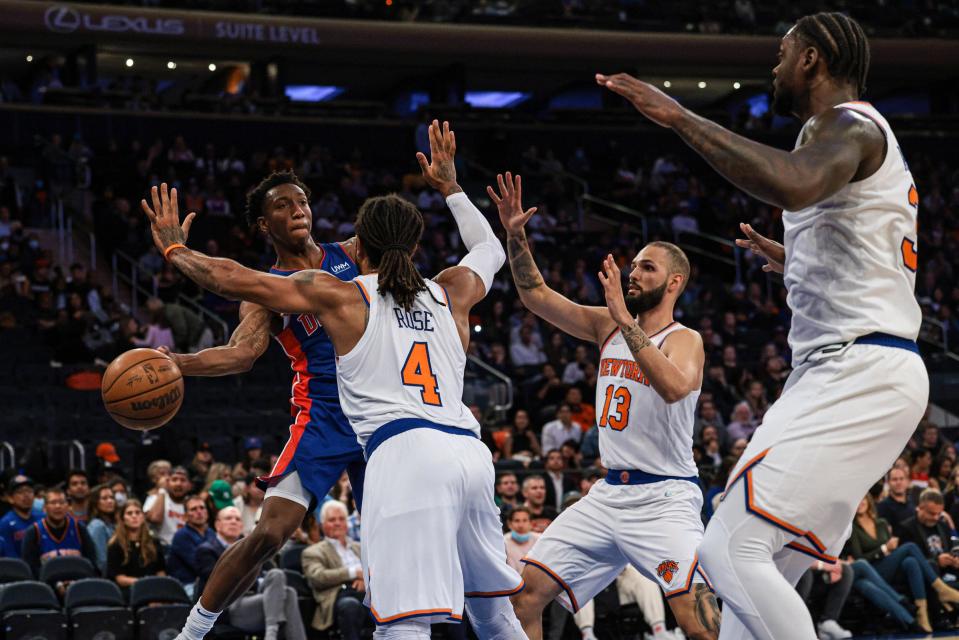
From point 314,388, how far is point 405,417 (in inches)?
57.8

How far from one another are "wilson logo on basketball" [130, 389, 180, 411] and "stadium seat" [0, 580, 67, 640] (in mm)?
4699

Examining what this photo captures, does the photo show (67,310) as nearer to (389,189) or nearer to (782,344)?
(389,189)

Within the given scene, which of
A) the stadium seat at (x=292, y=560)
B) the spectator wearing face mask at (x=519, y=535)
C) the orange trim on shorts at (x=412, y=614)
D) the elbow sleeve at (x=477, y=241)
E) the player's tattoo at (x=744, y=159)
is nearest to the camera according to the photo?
the player's tattoo at (x=744, y=159)

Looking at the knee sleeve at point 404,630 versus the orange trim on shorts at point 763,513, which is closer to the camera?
the orange trim on shorts at point 763,513

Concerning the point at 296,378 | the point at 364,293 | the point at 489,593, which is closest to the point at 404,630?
the point at 489,593

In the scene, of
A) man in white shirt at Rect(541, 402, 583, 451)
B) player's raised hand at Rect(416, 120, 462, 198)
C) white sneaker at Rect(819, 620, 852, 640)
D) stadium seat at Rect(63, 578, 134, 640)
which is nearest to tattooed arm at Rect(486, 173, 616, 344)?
player's raised hand at Rect(416, 120, 462, 198)

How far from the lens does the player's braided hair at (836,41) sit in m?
4.33

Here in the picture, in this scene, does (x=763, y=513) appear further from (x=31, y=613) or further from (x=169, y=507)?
(x=169, y=507)

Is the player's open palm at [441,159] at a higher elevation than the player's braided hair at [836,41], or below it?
below

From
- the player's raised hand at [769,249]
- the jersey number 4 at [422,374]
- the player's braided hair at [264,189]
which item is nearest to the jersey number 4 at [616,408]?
the player's raised hand at [769,249]

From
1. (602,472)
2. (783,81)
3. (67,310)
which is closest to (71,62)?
(67,310)

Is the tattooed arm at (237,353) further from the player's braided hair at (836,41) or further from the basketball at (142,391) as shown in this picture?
the player's braided hair at (836,41)

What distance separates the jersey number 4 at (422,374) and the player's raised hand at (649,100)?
5.52 feet

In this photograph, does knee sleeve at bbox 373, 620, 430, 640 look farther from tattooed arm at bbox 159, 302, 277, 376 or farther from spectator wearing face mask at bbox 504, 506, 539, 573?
spectator wearing face mask at bbox 504, 506, 539, 573
